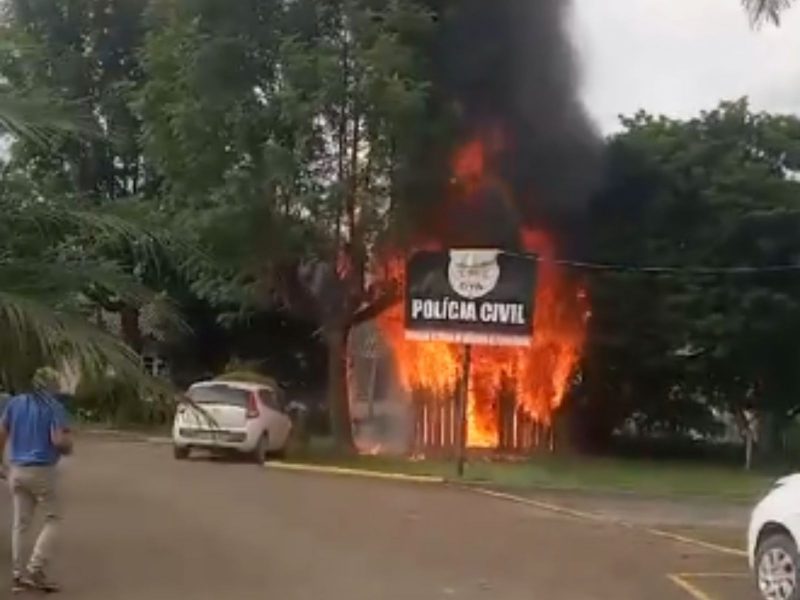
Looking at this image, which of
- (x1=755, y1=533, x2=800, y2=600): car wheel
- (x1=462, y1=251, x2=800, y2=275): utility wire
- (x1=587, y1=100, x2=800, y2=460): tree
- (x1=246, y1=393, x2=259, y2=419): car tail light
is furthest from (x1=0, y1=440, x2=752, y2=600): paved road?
(x1=587, y1=100, x2=800, y2=460): tree

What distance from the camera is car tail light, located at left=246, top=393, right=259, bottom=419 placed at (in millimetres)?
25606

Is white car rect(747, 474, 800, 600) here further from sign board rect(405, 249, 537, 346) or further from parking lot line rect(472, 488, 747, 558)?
sign board rect(405, 249, 537, 346)

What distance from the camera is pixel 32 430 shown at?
10.1 metres

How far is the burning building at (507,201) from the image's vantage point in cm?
2919

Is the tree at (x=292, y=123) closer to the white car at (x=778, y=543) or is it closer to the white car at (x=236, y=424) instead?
the white car at (x=236, y=424)

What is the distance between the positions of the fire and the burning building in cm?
3

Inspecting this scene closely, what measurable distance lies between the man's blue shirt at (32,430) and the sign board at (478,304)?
16.0 m

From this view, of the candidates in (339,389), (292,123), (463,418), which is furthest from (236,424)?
(292,123)

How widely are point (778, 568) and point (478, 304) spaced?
1575 cm

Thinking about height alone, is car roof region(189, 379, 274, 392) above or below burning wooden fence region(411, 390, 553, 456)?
above

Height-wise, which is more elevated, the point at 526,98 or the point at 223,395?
the point at 526,98

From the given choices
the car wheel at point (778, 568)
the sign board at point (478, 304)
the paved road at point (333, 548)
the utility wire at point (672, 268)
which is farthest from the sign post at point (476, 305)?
the car wheel at point (778, 568)

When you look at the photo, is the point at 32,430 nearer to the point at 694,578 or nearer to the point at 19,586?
the point at 19,586

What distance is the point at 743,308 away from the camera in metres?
32.1
